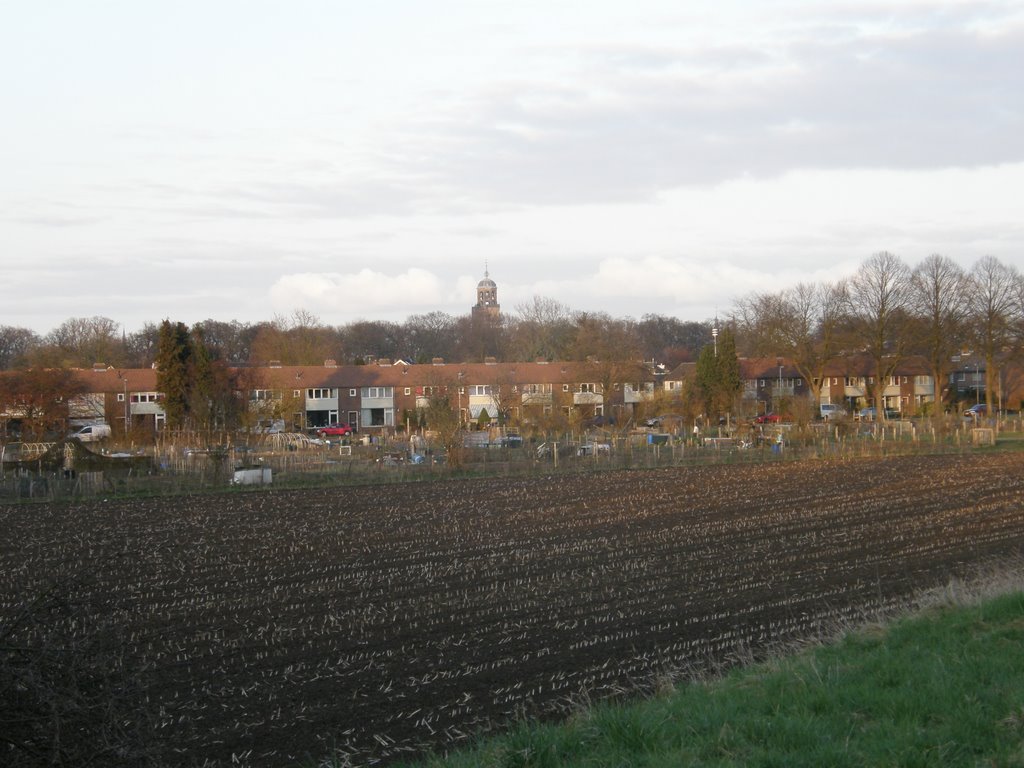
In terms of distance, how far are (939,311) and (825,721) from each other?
210 ft

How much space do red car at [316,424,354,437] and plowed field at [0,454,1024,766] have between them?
36696mm

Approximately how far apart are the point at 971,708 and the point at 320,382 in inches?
2795

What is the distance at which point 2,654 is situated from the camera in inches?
191

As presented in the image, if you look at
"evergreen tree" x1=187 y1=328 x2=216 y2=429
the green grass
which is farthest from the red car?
the green grass

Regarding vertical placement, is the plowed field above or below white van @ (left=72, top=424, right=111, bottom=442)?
below

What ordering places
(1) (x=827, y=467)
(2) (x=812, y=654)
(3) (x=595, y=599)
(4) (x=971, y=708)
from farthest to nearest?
(1) (x=827, y=467) → (3) (x=595, y=599) → (2) (x=812, y=654) → (4) (x=971, y=708)

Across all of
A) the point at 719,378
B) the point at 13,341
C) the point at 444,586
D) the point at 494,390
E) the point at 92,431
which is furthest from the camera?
the point at 13,341

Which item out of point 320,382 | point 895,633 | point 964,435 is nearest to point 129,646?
point 895,633

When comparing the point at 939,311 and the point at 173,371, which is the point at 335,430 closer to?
the point at 173,371

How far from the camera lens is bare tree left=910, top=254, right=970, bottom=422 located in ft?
213

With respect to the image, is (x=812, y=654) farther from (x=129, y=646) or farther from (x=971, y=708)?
(x=129, y=646)

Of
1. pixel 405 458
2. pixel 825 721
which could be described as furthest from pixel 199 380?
pixel 825 721

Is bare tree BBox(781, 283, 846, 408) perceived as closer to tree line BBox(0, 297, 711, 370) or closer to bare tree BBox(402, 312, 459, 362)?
tree line BBox(0, 297, 711, 370)

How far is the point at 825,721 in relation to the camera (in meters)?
6.84
